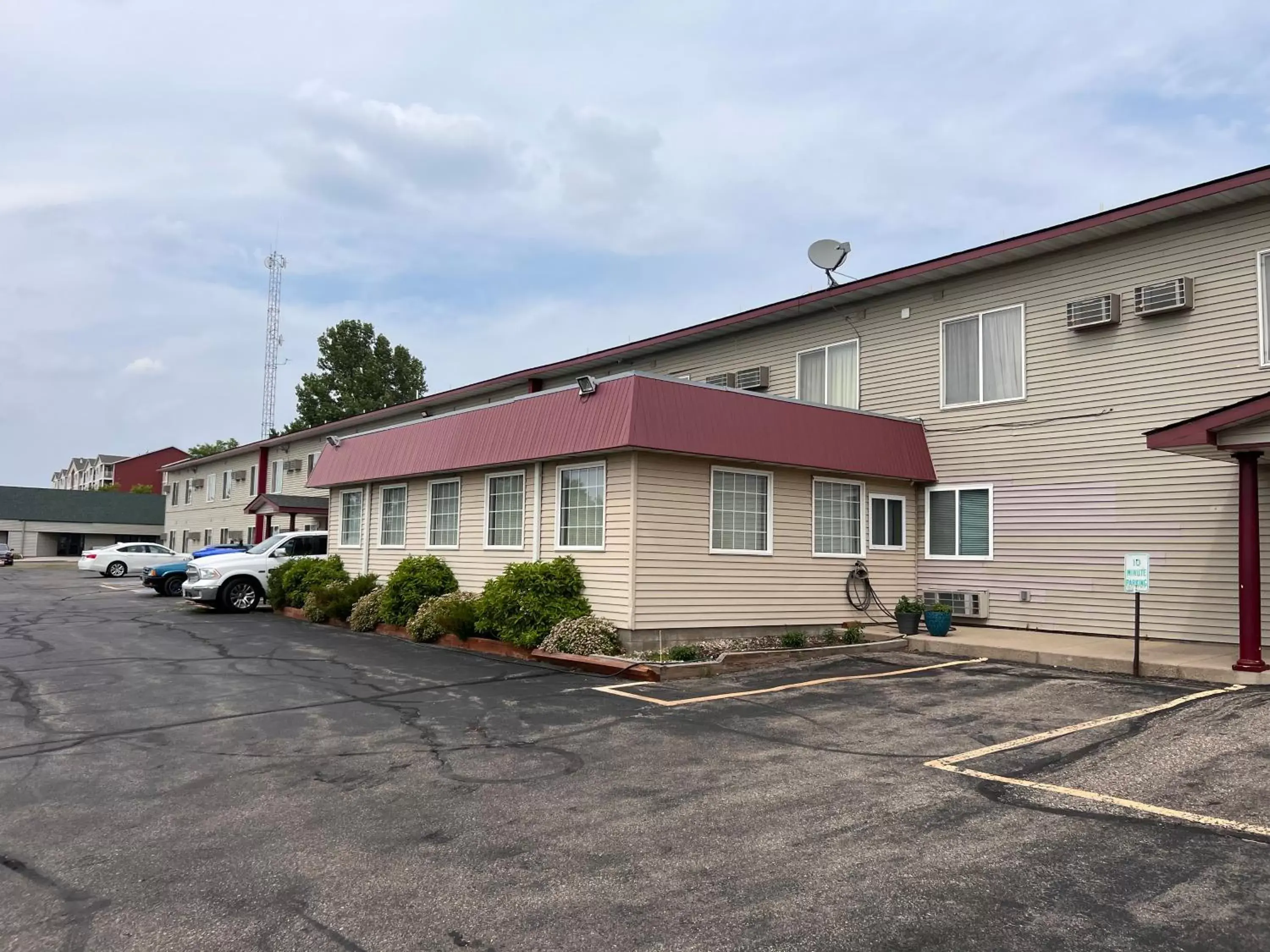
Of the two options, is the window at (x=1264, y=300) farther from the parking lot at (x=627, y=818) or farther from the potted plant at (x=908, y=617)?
the potted plant at (x=908, y=617)

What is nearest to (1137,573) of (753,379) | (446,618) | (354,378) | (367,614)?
(753,379)

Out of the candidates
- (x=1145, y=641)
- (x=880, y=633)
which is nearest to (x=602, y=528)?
(x=880, y=633)

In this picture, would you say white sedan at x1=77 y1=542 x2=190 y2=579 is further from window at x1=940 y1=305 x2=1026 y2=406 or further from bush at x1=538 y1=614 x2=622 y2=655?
window at x1=940 y1=305 x2=1026 y2=406

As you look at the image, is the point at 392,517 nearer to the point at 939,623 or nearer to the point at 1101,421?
the point at 939,623

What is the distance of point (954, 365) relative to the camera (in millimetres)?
15180

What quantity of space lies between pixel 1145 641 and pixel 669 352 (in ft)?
36.7

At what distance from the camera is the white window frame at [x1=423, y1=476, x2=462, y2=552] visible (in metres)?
15.9

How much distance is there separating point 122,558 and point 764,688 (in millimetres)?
34578

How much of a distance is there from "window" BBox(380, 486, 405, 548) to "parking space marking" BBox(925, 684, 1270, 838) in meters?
12.9

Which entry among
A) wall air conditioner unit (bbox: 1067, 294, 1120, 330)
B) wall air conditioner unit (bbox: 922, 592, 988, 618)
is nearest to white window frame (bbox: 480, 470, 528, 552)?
wall air conditioner unit (bbox: 922, 592, 988, 618)

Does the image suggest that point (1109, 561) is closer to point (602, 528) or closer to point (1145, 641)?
point (1145, 641)

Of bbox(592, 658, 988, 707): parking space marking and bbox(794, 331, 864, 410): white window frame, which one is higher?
bbox(794, 331, 864, 410): white window frame

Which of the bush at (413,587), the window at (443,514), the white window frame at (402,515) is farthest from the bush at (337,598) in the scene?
the window at (443,514)

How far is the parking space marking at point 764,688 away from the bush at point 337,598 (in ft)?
28.7
